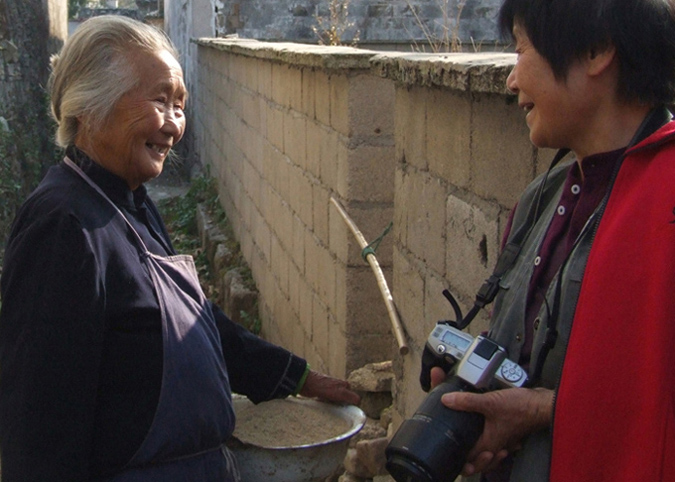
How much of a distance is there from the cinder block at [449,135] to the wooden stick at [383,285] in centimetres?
68

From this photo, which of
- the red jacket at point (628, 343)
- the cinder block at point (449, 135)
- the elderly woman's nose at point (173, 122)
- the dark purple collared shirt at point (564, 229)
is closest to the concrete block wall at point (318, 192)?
the cinder block at point (449, 135)

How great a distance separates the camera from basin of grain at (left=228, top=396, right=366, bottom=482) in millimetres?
2434

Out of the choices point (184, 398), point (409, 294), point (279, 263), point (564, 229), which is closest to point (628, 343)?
point (564, 229)

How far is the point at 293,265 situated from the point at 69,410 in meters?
3.60

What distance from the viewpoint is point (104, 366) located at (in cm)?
206

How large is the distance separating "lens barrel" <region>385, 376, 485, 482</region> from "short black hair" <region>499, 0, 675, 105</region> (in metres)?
0.62

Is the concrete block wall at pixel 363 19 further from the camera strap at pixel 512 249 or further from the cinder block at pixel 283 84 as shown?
the camera strap at pixel 512 249

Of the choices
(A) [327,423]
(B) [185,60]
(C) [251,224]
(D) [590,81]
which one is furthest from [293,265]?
(B) [185,60]

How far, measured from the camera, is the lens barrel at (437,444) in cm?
164

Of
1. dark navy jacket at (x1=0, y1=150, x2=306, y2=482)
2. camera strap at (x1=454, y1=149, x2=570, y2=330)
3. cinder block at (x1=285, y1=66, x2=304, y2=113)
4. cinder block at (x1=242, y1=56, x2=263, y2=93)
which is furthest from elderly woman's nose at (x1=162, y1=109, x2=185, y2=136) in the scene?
cinder block at (x1=242, y1=56, x2=263, y2=93)

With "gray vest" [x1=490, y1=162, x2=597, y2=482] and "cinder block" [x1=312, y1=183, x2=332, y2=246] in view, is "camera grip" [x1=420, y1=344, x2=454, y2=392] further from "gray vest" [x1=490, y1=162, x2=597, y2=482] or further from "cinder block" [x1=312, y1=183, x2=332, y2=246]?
"cinder block" [x1=312, y1=183, x2=332, y2=246]

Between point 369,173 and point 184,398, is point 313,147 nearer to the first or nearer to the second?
point 369,173

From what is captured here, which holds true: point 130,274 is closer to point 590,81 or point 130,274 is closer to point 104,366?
point 104,366

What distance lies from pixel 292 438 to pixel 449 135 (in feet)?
3.46
